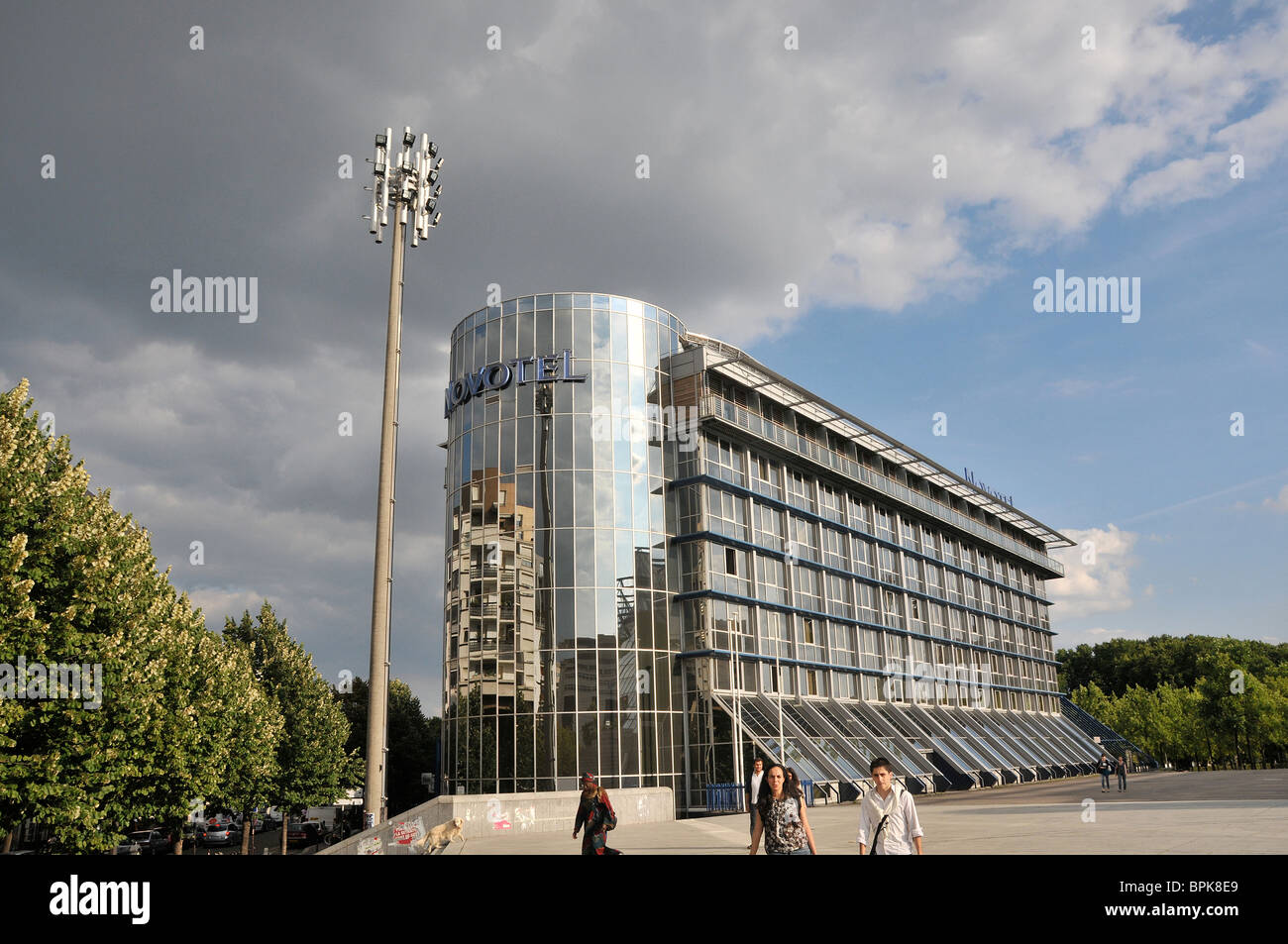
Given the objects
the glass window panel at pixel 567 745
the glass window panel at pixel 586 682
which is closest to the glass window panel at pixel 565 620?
the glass window panel at pixel 586 682

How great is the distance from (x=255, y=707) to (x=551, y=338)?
70.5 ft

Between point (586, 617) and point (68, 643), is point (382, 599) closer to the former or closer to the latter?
point (68, 643)

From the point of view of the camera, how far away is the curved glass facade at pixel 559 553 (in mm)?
40062

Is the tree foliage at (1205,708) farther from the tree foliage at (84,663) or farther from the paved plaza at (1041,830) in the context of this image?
the tree foliage at (84,663)

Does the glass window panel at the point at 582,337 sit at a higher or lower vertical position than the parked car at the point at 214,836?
higher

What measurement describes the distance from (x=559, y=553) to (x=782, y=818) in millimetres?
32947

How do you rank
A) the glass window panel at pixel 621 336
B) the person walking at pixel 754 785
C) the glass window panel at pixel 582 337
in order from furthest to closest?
1. the glass window panel at pixel 621 336
2. the glass window panel at pixel 582 337
3. the person walking at pixel 754 785

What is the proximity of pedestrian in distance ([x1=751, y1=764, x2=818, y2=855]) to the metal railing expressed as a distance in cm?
3696

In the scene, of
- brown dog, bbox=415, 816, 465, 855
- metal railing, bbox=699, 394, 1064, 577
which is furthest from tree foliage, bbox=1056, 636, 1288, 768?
brown dog, bbox=415, 816, 465, 855

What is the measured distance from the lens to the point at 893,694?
58844 millimetres

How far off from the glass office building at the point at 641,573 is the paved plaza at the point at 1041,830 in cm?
617

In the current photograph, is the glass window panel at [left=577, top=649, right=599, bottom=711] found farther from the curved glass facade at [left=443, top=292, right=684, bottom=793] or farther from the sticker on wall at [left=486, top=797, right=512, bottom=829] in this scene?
the sticker on wall at [left=486, top=797, right=512, bottom=829]

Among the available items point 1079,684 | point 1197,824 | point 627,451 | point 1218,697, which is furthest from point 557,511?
point 1079,684
